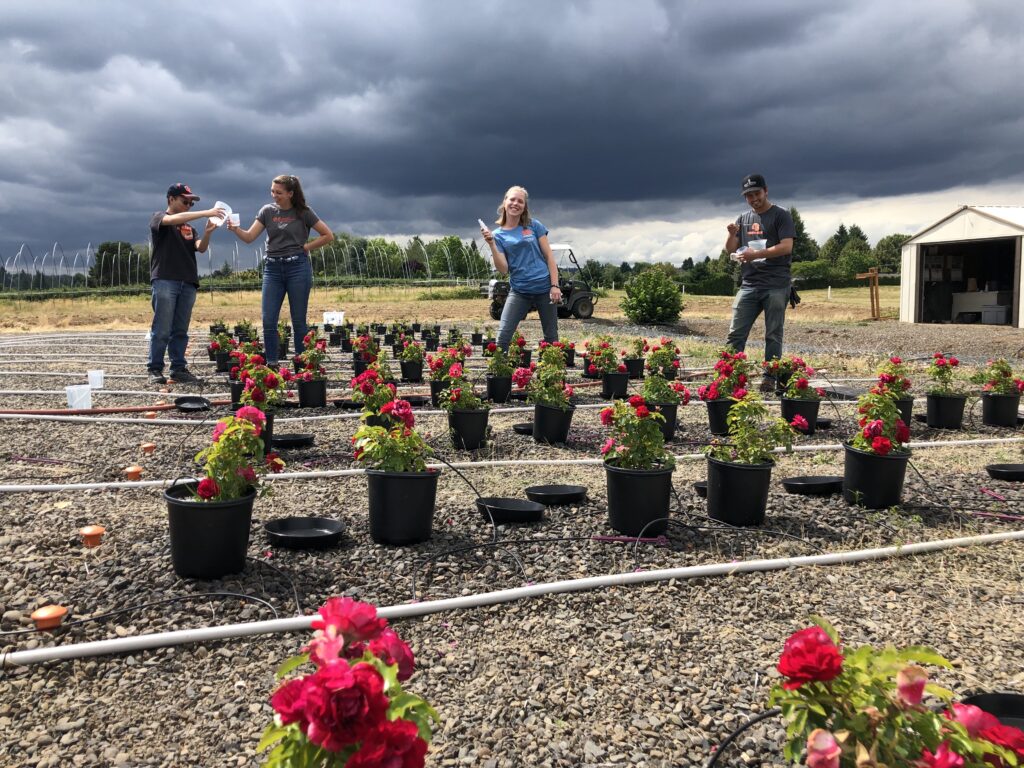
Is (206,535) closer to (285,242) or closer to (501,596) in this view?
(501,596)

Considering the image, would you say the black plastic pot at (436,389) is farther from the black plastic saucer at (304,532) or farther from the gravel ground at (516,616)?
the black plastic saucer at (304,532)

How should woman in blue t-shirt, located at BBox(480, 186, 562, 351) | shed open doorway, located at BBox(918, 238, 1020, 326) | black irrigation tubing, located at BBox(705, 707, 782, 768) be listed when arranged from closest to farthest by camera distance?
black irrigation tubing, located at BBox(705, 707, 782, 768), woman in blue t-shirt, located at BBox(480, 186, 562, 351), shed open doorway, located at BBox(918, 238, 1020, 326)

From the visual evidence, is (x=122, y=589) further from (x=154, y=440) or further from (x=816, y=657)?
(x=154, y=440)

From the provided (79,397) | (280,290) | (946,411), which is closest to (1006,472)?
(946,411)

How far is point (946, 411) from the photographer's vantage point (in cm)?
518

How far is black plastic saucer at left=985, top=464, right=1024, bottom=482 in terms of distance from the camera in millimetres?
3717

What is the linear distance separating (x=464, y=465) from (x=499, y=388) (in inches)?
82.5

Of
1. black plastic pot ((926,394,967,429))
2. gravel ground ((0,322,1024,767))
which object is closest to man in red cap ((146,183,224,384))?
gravel ground ((0,322,1024,767))

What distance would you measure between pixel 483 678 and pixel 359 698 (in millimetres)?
1061

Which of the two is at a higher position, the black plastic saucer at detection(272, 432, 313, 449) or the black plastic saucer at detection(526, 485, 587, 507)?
the black plastic saucer at detection(272, 432, 313, 449)

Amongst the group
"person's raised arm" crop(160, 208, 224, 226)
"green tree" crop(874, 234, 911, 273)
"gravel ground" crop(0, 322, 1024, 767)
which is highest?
"green tree" crop(874, 234, 911, 273)

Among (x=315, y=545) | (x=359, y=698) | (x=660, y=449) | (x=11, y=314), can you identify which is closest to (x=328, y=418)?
(x=315, y=545)

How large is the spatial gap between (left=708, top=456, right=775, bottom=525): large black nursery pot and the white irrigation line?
1.05 meters

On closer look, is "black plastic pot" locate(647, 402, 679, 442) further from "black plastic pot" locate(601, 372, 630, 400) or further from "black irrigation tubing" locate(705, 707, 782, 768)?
"black irrigation tubing" locate(705, 707, 782, 768)
